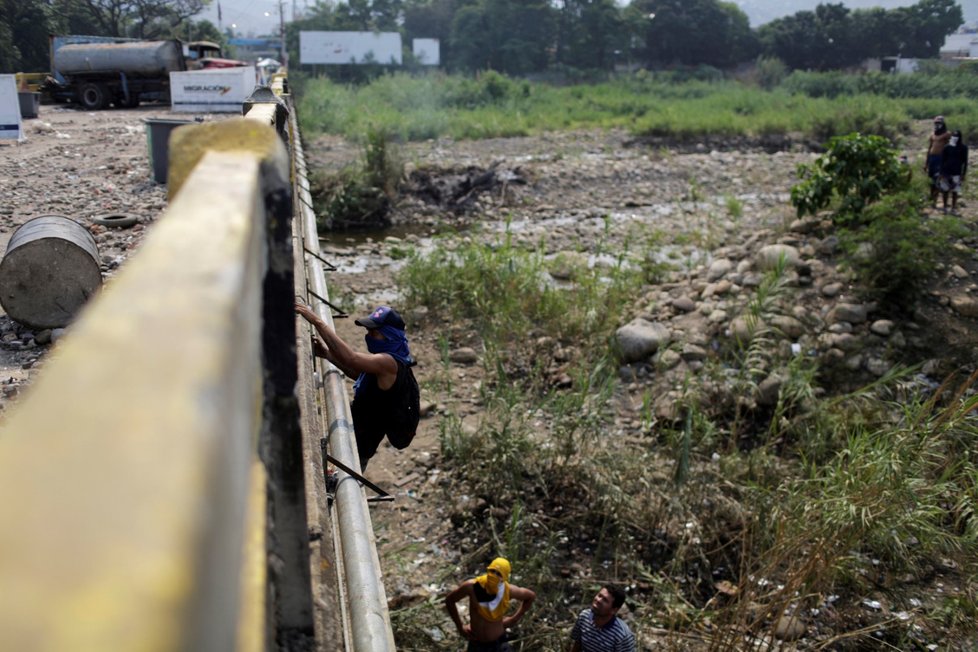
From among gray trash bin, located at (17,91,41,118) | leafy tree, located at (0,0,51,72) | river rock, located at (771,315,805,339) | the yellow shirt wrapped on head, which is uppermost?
leafy tree, located at (0,0,51,72)

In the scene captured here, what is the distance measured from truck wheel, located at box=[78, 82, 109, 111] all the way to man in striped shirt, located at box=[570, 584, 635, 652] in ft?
70.2

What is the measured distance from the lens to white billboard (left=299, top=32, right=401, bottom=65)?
1882 inches

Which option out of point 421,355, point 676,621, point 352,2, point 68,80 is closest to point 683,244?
point 421,355

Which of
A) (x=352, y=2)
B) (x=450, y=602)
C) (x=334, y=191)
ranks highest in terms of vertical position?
(x=352, y=2)

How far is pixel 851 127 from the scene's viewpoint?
2209 centimetres

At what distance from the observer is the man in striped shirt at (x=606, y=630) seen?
12.2 feet

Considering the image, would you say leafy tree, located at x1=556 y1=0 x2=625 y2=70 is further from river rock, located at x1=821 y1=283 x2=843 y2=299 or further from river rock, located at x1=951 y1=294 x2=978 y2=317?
river rock, located at x1=951 y1=294 x2=978 y2=317

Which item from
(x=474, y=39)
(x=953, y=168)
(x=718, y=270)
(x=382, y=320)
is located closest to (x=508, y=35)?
(x=474, y=39)

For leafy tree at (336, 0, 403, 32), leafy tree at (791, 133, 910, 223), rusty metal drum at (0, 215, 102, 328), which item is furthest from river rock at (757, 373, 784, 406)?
leafy tree at (336, 0, 403, 32)

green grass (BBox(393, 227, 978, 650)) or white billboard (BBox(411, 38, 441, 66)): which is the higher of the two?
white billboard (BBox(411, 38, 441, 66))

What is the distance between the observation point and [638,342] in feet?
24.1

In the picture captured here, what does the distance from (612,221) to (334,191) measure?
4.82 meters

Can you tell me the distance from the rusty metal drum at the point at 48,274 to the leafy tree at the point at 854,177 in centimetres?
762

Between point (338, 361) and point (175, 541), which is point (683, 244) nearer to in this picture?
point (338, 361)
